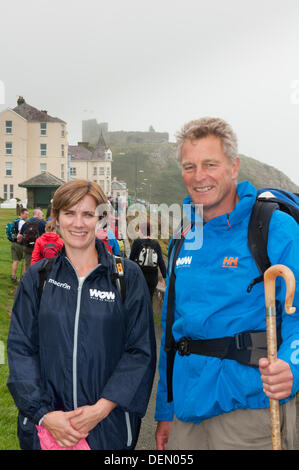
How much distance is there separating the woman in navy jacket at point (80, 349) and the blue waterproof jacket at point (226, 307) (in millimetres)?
322

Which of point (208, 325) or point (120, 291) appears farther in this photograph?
point (120, 291)

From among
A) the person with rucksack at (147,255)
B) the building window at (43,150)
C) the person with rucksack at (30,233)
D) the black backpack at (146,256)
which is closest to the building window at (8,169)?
the building window at (43,150)

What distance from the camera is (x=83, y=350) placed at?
2801 mm

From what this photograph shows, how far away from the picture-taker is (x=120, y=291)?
292cm

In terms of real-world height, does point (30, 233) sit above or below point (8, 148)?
below

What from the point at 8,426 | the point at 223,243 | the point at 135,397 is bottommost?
the point at 8,426

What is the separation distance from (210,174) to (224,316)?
842 millimetres

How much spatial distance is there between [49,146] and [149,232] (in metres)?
54.4

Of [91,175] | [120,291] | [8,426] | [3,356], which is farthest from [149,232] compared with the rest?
[91,175]

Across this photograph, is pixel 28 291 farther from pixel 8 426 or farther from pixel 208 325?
pixel 8 426

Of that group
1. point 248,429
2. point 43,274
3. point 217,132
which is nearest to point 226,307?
point 248,429

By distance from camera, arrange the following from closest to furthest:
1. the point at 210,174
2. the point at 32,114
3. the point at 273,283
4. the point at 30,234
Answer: the point at 273,283 → the point at 210,174 → the point at 30,234 → the point at 32,114

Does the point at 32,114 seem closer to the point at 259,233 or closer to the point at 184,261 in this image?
the point at 184,261
